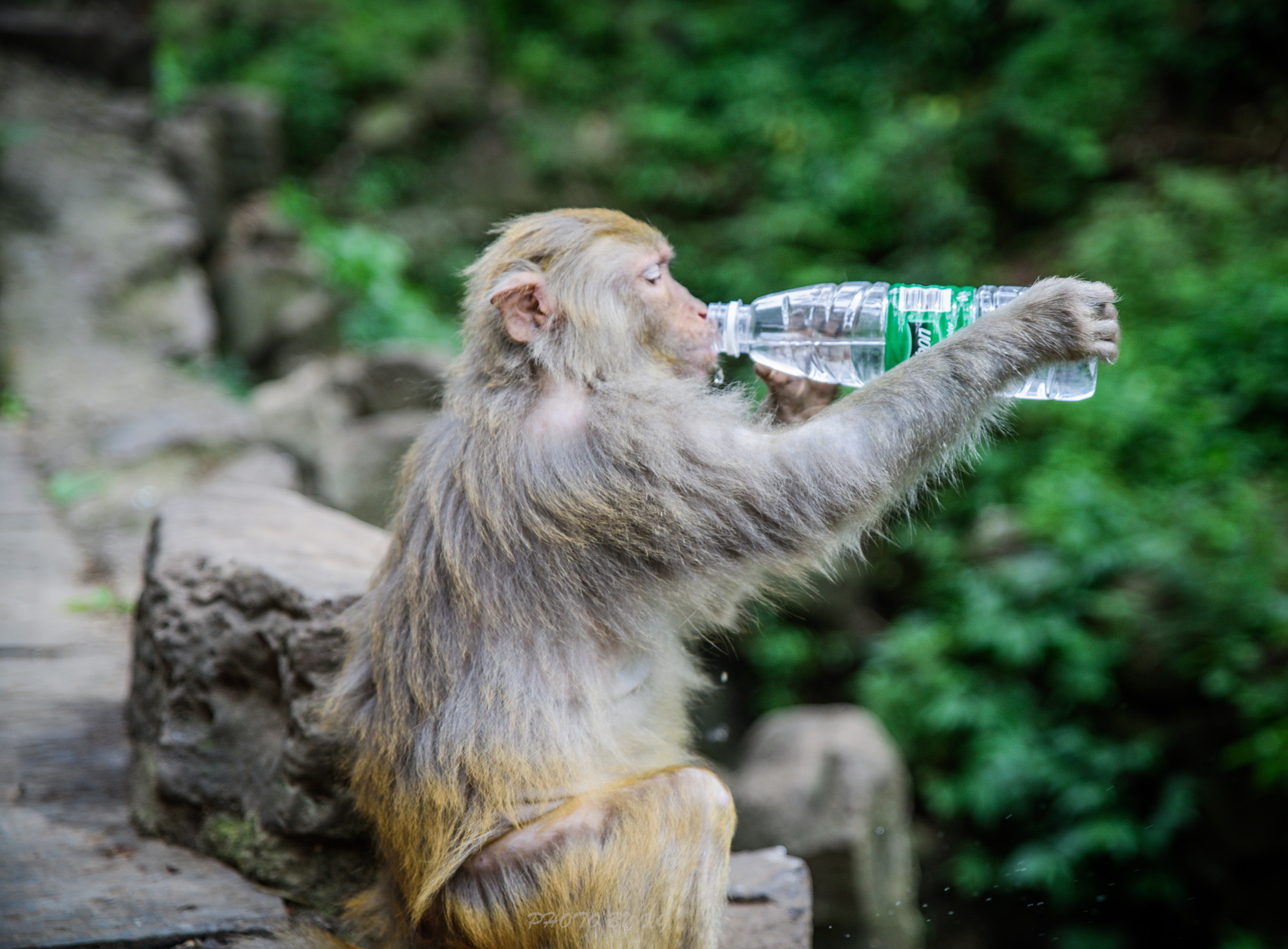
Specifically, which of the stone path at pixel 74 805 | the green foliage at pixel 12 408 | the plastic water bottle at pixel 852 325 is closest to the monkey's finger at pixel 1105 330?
the plastic water bottle at pixel 852 325

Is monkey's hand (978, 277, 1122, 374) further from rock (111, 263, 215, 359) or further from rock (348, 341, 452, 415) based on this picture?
rock (111, 263, 215, 359)

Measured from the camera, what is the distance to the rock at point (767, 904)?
306 centimetres

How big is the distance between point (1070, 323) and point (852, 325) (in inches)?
30.2

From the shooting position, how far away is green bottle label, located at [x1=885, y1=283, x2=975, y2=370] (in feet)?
9.55

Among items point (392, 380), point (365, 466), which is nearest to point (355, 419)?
point (392, 380)

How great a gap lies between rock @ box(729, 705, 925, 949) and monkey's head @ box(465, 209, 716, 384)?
3509 mm

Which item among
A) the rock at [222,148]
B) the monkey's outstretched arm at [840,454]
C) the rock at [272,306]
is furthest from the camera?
the rock at [222,148]

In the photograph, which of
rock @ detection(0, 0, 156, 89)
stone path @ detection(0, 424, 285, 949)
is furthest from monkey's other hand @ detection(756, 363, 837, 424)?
rock @ detection(0, 0, 156, 89)

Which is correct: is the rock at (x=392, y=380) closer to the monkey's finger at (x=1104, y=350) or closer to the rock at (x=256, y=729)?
the rock at (x=256, y=729)

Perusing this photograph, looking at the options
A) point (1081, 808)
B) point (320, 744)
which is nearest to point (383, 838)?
point (320, 744)

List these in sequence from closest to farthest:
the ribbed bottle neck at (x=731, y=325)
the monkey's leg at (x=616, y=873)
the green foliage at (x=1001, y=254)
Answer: the monkey's leg at (x=616, y=873) → the ribbed bottle neck at (x=731, y=325) → the green foliage at (x=1001, y=254)

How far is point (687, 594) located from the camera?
247 cm

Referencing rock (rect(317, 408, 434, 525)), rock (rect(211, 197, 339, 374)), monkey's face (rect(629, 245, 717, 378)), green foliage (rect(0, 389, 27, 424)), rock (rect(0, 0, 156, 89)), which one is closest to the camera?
monkey's face (rect(629, 245, 717, 378))

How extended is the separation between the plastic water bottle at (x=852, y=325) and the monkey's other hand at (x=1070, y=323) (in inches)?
7.4
